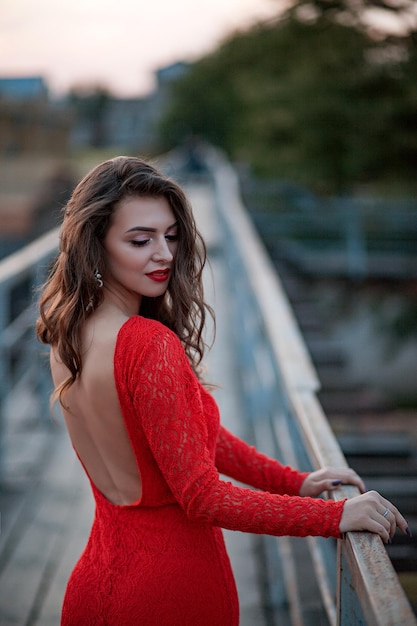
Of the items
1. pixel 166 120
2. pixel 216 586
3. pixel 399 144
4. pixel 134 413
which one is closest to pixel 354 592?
pixel 216 586

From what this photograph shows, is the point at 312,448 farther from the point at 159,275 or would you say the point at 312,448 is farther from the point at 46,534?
the point at 46,534

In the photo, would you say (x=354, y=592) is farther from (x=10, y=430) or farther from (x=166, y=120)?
(x=166, y=120)

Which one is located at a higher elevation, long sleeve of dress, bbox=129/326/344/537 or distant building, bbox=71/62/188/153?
long sleeve of dress, bbox=129/326/344/537

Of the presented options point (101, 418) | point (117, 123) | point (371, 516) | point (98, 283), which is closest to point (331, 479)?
point (371, 516)

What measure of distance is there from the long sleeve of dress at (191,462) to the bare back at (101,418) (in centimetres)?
8

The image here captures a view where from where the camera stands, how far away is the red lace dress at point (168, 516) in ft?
4.46

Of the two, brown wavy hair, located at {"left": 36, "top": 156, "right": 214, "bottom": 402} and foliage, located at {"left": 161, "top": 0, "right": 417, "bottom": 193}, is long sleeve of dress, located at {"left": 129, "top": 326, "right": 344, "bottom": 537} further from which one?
foliage, located at {"left": 161, "top": 0, "right": 417, "bottom": 193}

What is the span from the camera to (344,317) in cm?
1291

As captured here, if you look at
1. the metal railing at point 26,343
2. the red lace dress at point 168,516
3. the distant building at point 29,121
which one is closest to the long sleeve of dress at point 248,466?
the red lace dress at point 168,516

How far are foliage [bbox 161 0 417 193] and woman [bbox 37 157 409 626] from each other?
451 inches

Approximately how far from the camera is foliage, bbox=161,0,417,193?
1320 centimetres

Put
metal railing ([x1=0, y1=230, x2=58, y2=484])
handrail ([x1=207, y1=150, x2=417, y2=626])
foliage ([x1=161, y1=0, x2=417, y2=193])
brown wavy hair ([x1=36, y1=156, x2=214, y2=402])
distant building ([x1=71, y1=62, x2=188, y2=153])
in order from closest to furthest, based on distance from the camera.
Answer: handrail ([x1=207, y1=150, x2=417, y2=626]) < brown wavy hair ([x1=36, y1=156, x2=214, y2=402]) < metal railing ([x1=0, y1=230, x2=58, y2=484]) < foliage ([x1=161, y1=0, x2=417, y2=193]) < distant building ([x1=71, y1=62, x2=188, y2=153])

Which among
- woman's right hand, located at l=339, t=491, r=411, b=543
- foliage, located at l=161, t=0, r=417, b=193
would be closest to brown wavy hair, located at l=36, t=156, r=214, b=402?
woman's right hand, located at l=339, t=491, r=411, b=543

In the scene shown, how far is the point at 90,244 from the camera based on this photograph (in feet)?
4.86
